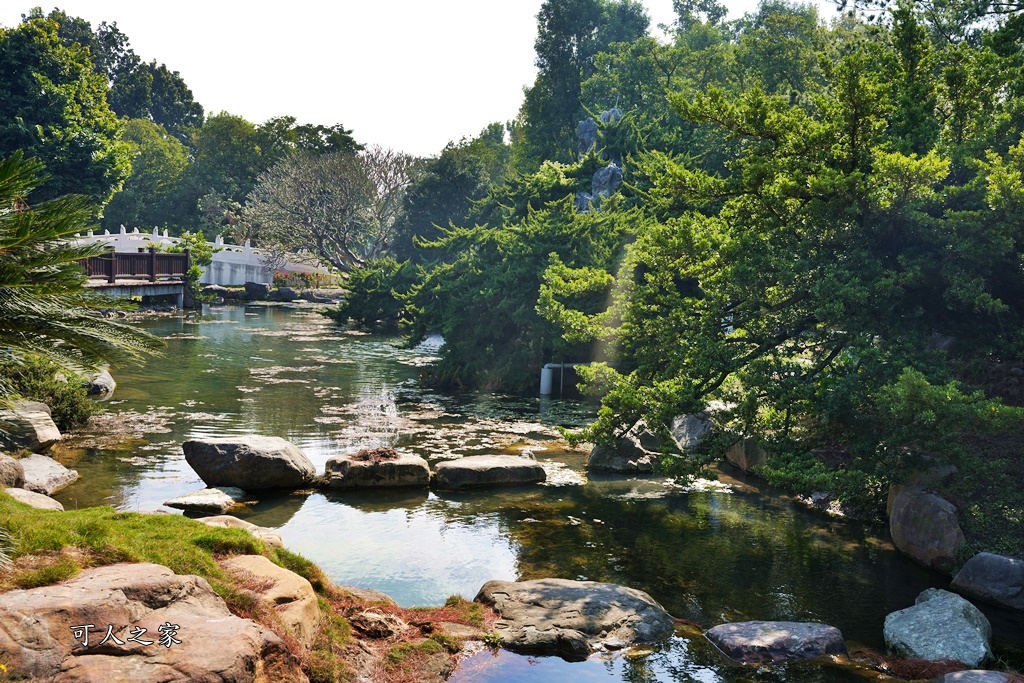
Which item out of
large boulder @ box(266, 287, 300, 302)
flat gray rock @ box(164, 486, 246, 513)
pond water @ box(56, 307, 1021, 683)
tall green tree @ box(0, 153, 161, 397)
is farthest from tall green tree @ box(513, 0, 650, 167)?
tall green tree @ box(0, 153, 161, 397)

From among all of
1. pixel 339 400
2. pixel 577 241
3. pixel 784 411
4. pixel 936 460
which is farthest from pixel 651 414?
pixel 577 241

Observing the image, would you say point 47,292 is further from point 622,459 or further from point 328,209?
point 328,209

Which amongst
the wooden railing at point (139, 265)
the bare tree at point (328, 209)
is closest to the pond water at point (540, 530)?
the wooden railing at point (139, 265)

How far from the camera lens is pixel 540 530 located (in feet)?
45.4

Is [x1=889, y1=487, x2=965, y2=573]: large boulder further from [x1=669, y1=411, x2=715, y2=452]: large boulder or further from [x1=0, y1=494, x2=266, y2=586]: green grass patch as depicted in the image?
[x1=0, y1=494, x2=266, y2=586]: green grass patch

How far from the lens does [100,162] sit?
1822 inches

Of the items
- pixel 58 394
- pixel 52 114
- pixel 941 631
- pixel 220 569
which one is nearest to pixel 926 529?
pixel 941 631

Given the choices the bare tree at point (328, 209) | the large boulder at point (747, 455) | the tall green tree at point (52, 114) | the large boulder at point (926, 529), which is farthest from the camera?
the bare tree at point (328, 209)

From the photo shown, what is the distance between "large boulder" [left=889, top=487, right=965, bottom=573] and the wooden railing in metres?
30.9

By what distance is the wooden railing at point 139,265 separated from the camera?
37.2 metres

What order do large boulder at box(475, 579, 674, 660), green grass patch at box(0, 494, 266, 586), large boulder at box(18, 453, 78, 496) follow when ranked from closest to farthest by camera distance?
green grass patch at box(0, 494, 266, 586)
large boulder at box(475, 579, 674, 660)
large boulder at box(18, 453, 78, 496)

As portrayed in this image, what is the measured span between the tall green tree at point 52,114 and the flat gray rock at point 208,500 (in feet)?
106

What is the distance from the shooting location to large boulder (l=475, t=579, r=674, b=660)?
9297 millimetres

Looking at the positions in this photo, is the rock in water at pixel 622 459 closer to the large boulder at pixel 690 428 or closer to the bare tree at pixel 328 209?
the large boulder at pixel 690 428
